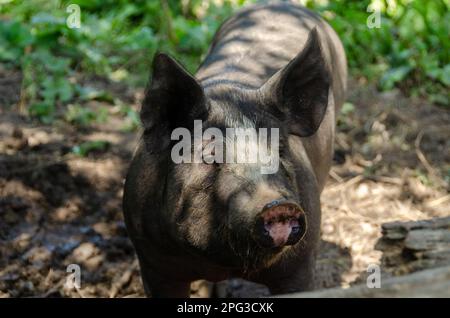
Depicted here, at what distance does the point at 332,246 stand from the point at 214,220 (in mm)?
2619

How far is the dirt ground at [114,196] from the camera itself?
559cm

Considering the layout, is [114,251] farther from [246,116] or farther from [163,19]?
[163,19]

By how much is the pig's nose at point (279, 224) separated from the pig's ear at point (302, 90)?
1.04 m

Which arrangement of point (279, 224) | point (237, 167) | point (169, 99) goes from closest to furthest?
point (279, 224), point (237, 167), point (169, 99)

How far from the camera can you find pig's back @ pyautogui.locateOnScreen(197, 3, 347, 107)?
5199 millimetres

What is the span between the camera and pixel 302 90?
4.36 m

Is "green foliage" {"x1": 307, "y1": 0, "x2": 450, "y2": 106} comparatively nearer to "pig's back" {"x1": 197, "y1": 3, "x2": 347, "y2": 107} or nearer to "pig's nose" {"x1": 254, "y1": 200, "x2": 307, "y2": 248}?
"pig's back" {"x1": 197, "y1": 3, "x2": 347, "y2": 107}

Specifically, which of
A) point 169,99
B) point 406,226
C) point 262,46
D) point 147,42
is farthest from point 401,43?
point 169,99

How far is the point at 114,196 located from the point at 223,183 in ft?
9.43

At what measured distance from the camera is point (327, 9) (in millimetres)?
9961

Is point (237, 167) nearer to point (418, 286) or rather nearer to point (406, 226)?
point (418, 286)

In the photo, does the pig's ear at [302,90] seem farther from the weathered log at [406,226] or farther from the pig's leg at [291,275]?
the weathered log at [406,226]

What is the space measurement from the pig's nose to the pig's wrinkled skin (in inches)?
1.9
